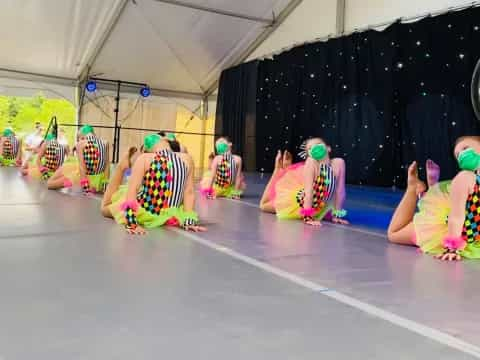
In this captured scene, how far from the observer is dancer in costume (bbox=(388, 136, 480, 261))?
2.53 meters

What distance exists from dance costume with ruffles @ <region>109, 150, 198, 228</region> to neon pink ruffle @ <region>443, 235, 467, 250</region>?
1535 millimetres

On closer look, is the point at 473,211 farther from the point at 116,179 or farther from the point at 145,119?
the point at 145,119

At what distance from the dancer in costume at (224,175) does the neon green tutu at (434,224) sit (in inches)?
120

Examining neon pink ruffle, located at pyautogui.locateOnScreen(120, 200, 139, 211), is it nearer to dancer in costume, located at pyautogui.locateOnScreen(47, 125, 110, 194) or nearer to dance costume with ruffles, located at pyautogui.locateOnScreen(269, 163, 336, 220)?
dance costume with ruffles, located at pyautogui.locateOnScreen(269, 163, 336, 220)

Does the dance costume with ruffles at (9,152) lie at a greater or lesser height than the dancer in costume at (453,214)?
greater

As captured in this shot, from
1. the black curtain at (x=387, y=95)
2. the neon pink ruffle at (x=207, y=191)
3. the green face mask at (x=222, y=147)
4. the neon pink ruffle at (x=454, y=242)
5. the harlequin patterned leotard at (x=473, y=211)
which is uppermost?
the black curtain at (x=387, y=95)

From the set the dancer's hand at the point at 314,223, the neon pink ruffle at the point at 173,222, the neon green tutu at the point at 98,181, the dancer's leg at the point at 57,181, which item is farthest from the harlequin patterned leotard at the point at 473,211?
the dancer's leg at the point at 57,181

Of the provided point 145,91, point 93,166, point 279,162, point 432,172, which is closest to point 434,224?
point 432,172

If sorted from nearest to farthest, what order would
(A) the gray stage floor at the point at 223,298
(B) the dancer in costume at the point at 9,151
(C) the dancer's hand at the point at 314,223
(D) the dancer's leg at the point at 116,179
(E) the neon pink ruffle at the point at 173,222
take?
(A) the gray stage floor at the point at 223,298 < (E) the neon pink ruffle at the point at 173,222 < (D) the dancer's leg at the point at 116,179 < (C) the dancer's hand at the point at 314,223 < (B) the dancer in costume at the point at 9,151

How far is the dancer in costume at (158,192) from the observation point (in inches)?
116

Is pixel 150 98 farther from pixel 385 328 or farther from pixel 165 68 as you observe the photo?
pixel 385 328

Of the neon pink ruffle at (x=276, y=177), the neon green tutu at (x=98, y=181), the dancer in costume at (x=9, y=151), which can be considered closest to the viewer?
the neon pink ruffle at (x=276, y=177)

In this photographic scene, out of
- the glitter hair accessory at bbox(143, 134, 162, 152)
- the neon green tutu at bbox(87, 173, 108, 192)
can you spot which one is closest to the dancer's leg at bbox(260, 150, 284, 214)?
the glitter hair accessory at bbox(143, 134, 162, 152)

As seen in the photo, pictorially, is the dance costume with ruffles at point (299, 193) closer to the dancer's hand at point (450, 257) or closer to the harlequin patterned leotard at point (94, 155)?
the dancer's hand at point (450, 257)
